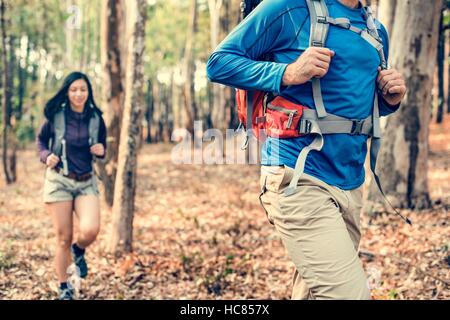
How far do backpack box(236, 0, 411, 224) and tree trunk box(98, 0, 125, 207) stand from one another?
8.06 metres

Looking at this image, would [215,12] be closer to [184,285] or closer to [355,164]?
[184,285]

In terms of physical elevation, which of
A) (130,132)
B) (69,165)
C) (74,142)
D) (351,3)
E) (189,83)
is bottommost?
(69,165)

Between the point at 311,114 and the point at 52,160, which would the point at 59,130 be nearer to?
the point at 52,160

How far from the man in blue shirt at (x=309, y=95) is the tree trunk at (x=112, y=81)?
27.0 ft

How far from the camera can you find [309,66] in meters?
2.64

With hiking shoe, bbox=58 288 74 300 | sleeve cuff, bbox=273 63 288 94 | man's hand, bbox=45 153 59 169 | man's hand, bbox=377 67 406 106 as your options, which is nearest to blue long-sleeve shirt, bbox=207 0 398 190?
sleeve cuff, bbox=273 63 288 94

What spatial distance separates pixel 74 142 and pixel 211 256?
8.16ft

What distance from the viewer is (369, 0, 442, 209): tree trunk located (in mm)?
7996

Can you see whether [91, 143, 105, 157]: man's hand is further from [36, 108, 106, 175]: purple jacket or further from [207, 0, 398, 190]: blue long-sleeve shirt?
[207, 0, 398, 190]: blue long-sleeve shirt

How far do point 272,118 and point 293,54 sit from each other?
1.15 ft

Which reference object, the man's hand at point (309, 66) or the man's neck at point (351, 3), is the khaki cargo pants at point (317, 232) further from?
the man's neck at point (351, 3)

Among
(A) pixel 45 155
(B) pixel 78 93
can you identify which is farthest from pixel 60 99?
(A) pixel 45 155
